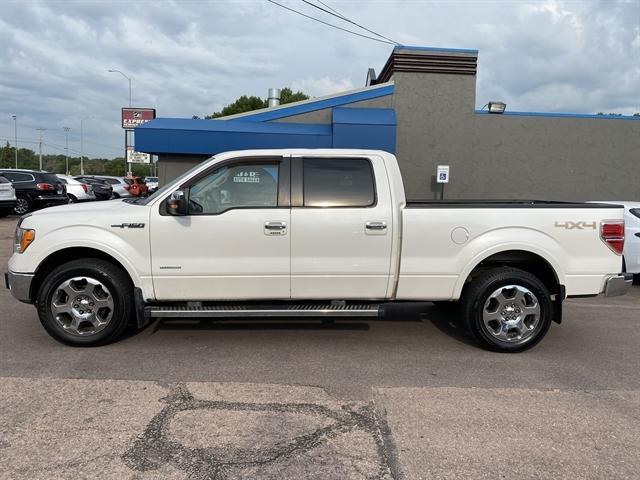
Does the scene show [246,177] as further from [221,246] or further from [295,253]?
[295,253]

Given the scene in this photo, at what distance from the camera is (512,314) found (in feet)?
16.8

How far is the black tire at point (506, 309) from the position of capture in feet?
16.6

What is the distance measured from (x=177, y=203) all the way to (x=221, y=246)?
0.57 metres

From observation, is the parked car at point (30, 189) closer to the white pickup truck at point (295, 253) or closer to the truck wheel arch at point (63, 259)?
the truck wheel arch at point (63, 259)

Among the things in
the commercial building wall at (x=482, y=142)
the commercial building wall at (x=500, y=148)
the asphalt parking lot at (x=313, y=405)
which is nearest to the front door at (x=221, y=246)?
the asphalt parking lot at (x=313, y=405)

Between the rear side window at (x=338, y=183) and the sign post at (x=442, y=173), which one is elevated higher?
the sign post at (x=442, y=173)

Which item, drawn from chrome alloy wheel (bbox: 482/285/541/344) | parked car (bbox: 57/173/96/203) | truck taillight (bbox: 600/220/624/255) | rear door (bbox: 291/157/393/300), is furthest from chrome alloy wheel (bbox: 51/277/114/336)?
parked car (bbox: 57/173/96/203)

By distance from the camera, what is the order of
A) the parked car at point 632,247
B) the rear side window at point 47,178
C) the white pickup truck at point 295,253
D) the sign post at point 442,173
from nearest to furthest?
the white pickup truck at point 295,253 → the parked car at point 632,247 → the sign post at point 442,173 → the rear side window at point 47,178

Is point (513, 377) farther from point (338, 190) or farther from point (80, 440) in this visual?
point (80, 440)

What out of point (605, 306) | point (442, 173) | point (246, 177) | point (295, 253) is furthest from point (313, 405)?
point (442, 173)

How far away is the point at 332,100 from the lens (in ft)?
51.8

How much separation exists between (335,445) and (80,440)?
1624 millimetres

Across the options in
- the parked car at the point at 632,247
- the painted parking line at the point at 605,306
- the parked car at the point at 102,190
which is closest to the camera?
the painted parking line at the point at 605,306

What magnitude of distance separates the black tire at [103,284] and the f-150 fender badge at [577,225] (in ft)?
13.8
